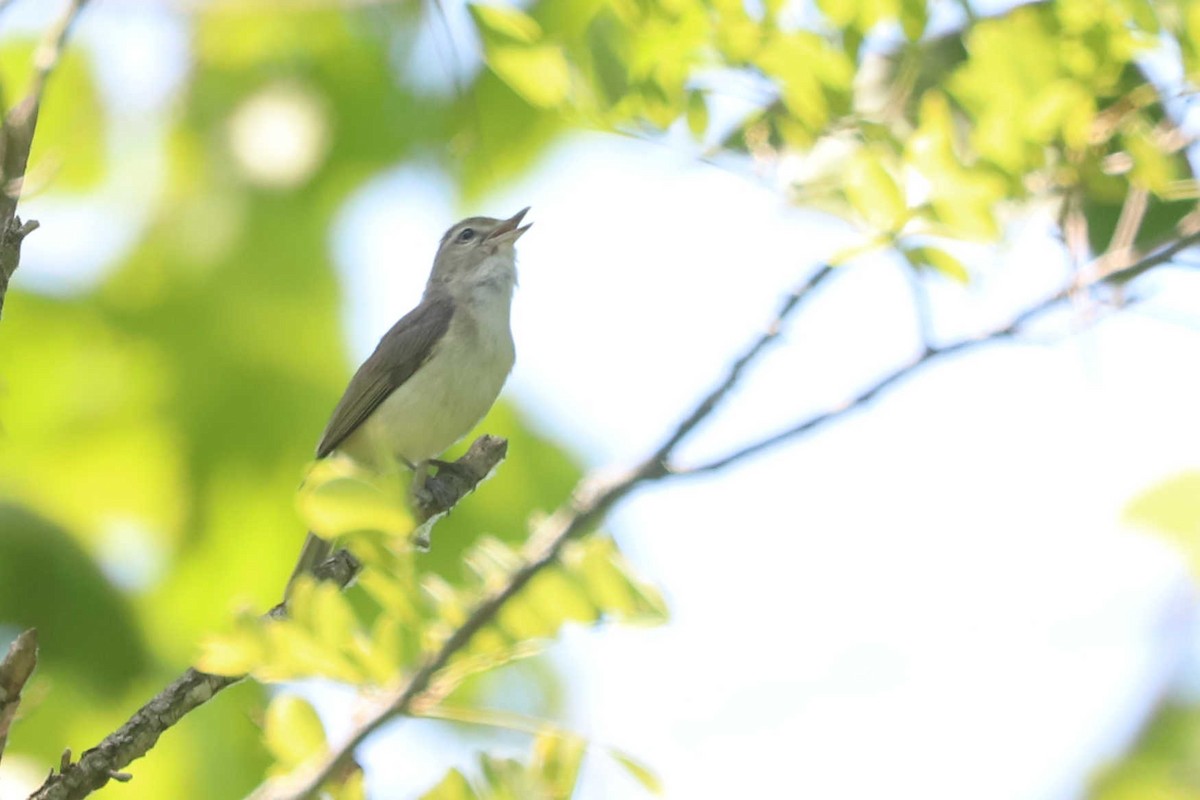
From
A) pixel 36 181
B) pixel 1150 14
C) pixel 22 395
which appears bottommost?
pixel 1150 14

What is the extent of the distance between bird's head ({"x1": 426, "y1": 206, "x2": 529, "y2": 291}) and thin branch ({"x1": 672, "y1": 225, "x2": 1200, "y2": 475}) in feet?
18.1

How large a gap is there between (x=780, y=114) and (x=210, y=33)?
3648 millimetres

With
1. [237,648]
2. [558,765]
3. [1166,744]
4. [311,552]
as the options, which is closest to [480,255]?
[311,552]

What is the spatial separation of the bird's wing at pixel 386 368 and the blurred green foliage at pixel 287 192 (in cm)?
20

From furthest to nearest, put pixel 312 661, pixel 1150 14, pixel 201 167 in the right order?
pixel 201 167 < pixel 1150 14 < pixel 312 661

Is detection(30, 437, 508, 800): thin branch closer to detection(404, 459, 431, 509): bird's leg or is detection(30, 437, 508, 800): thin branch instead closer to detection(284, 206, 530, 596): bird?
detection(404, 459, 431, 509): bird's leg

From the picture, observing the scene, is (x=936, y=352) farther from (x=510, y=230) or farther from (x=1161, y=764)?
(x=510, y=230)

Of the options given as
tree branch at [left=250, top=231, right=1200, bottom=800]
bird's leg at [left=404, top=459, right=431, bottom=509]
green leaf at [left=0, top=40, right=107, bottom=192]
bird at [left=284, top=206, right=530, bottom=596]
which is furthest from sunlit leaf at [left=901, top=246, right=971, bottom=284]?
bird at [left=284, top=206, right=530, bottom=596]

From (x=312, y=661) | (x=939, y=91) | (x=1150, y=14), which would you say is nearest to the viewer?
(x=312, y=661)

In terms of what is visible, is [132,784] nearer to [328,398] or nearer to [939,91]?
[328,398]

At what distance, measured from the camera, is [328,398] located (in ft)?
22.2

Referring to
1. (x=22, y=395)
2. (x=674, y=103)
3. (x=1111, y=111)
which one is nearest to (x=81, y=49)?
(x=22, y=395)

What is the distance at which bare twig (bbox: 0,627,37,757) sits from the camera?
106 inches

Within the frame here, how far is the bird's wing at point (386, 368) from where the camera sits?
642cm
